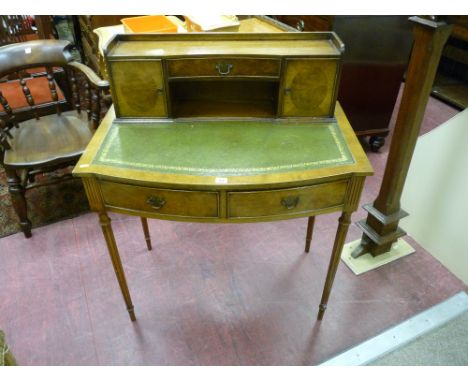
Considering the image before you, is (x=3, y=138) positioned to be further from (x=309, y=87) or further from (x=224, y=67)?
(x=309, y=87)

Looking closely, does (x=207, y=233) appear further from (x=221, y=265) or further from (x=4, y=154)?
(x=4, y=154)

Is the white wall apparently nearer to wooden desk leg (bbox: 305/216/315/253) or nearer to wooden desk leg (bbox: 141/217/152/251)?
wooden desk leg (bbox: 305/216/315/253)

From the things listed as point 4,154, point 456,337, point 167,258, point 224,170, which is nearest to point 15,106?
point 4,154

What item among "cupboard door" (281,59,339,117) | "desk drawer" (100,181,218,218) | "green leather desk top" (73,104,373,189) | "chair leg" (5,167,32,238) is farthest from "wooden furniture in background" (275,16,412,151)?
"chair leg" (5,167,32,238)

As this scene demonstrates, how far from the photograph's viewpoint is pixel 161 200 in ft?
4.16

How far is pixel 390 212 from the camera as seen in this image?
6.15 feet

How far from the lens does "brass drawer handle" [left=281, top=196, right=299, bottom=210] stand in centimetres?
126

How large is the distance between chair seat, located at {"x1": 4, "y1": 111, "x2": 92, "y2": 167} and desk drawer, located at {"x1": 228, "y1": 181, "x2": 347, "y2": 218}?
1148 mm

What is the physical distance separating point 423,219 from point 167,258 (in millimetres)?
1421

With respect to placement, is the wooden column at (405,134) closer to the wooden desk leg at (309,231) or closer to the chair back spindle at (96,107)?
the wooden desk leg at (309,231)

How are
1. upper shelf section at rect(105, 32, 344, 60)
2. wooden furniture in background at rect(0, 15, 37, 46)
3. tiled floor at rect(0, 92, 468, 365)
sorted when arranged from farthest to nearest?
1. wooden furniture in background at rect(0, 15, 37, 46)
2. tiled floor at rect(0, 92, 468, 365)
3. upper shelf section at rect(105, 32, 344, 60)

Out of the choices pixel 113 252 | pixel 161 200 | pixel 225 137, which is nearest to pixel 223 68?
pixel 225 137

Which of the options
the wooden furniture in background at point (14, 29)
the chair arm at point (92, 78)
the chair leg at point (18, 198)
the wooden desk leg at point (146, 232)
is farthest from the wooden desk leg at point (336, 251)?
the wooden furniture in background at point (14, 29)

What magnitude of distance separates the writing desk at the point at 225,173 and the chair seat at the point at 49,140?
75 cm
